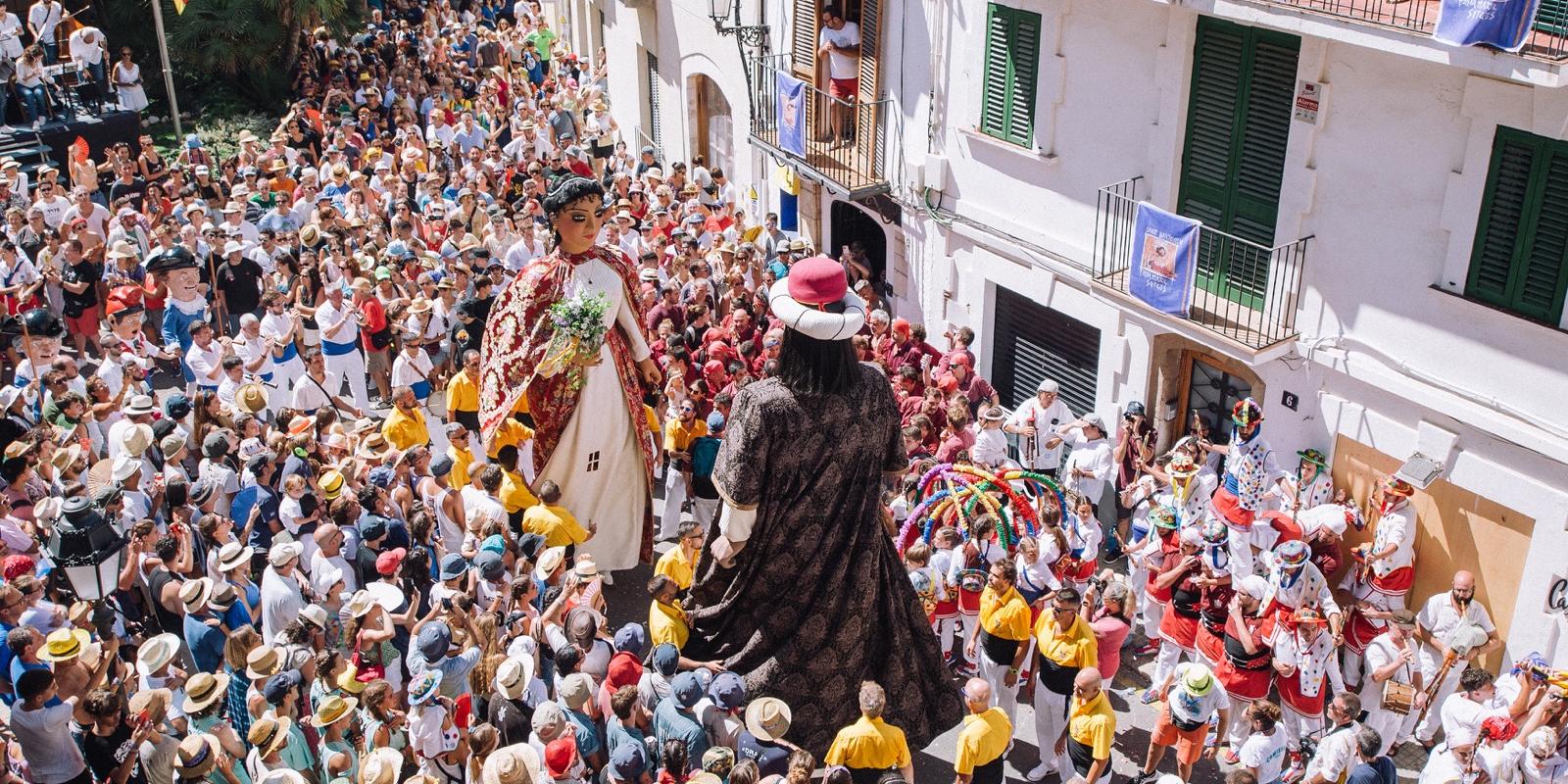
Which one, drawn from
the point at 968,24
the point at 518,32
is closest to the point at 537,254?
the point at 968,24

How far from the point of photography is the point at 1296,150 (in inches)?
398

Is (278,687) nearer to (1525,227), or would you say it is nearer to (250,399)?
(250,399)

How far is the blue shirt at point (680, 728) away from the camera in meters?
6.74

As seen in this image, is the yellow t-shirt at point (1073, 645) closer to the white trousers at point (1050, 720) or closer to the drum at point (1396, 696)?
the white trousers at point (1050, 720)

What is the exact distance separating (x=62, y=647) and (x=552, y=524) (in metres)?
2.82

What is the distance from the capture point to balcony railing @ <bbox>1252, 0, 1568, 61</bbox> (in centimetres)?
810

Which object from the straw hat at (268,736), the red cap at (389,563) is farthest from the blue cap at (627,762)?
the red cap at (389,563)

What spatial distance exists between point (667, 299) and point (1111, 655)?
599 centimetres

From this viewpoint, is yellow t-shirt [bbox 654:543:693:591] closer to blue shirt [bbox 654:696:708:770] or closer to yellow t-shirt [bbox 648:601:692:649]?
yellow t-shirt [bbox 648:601:692:649]

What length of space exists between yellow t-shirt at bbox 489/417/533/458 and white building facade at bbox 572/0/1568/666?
5092 millimetres

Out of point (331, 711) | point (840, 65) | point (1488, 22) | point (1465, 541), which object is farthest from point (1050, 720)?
point (840, 65)

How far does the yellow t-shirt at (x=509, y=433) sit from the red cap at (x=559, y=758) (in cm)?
315

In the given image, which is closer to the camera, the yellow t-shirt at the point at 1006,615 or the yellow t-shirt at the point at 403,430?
the yellow t-shirt at the point at 1006,615

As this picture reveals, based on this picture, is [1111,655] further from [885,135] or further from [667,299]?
[885,135]
